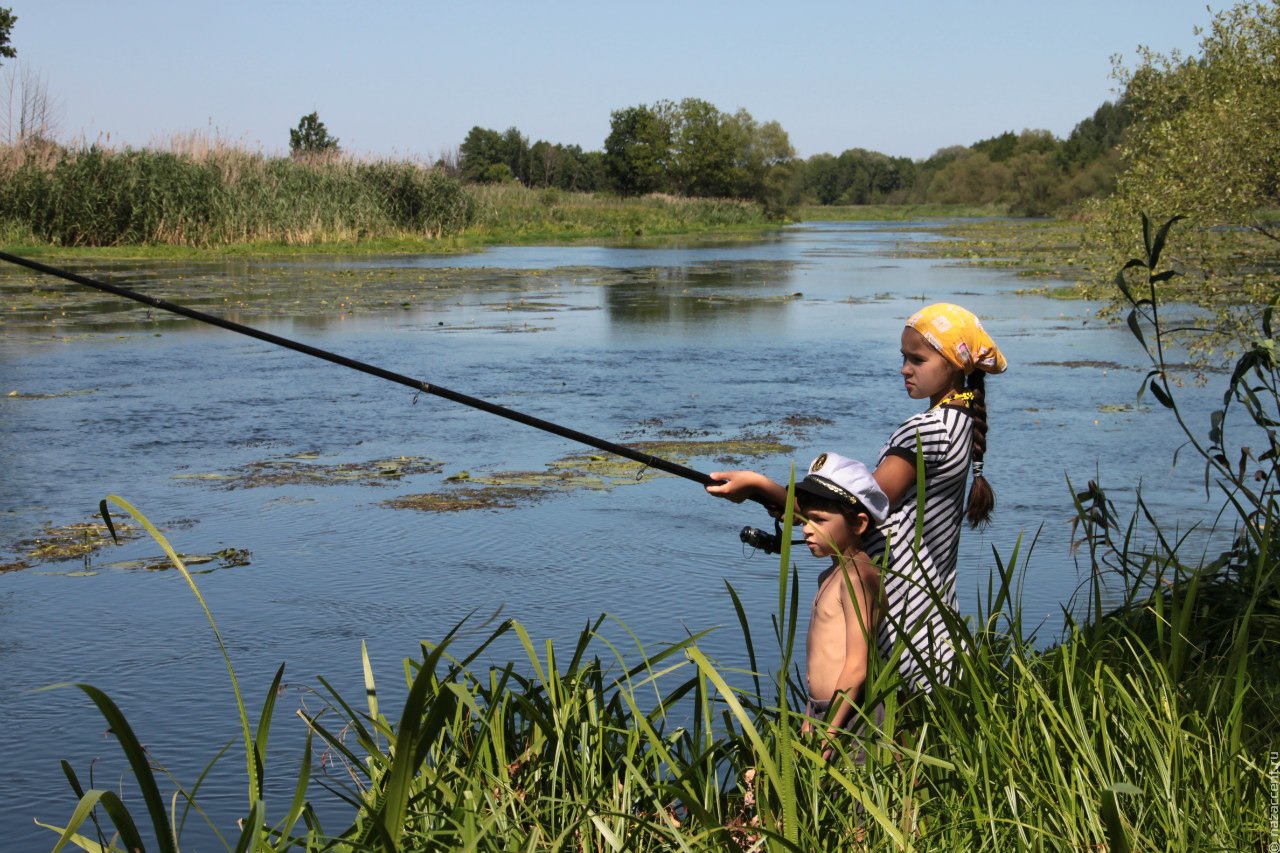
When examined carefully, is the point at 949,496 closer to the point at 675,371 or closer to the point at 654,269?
the point at 675,371

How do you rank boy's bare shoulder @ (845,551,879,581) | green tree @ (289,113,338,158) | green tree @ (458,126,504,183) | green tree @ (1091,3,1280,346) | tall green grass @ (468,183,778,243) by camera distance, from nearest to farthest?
boy's bare shoulder @ (845,551,879,581) → green tree @ (1091,3,1280,346) → tall green grass @ (468,183,778,243) → green tree @ (289,113,338,158) → green tree @ (458,126,504,183)

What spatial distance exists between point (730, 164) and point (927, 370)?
86.7 meters

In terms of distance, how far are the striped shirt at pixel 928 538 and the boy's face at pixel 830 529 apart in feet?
0.38

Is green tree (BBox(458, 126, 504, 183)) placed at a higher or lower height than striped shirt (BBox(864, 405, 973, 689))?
higher

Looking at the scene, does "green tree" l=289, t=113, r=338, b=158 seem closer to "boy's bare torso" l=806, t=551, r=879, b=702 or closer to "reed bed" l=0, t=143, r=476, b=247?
"reed bed" l=0, t=143, r=476, b=247

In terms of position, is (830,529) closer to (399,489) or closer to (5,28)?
(399,489)

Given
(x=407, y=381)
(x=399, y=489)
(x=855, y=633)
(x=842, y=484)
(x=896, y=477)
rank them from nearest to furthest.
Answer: (x=842, y=484) → (x=855, y=633) → (x=896, y=477) → (x=407, y=381) → (x=399, y=489)

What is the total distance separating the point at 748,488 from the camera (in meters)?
3.29

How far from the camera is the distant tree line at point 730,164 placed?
8744cm

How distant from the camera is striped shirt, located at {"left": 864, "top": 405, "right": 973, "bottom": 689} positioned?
11.0ft

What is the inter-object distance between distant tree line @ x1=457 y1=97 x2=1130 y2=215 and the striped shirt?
60.5 m

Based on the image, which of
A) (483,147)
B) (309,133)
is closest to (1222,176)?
(309,133)

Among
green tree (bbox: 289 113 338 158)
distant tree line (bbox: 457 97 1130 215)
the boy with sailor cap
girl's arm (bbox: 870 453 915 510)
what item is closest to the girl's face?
girl's arm (bbox: 870 453 915 510)

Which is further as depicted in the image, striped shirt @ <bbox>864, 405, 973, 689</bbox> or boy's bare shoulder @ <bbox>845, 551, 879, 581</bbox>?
striped shirt @ <bbox>864, 405, 973, 689</bbox>
